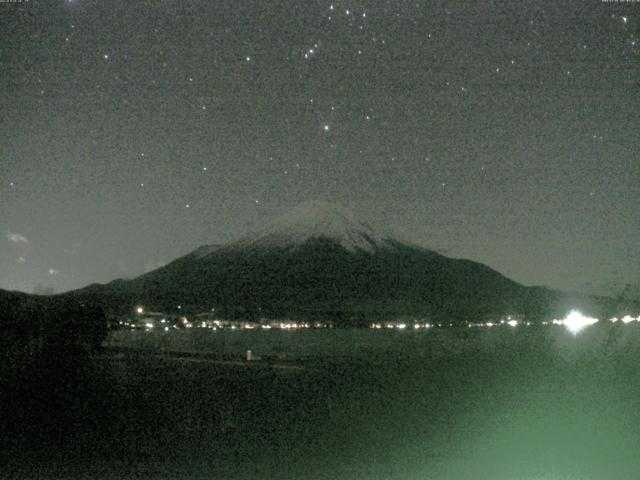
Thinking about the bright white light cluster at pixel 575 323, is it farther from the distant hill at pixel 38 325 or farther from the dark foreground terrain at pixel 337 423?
the dark foreground terrain at pixel 337 423

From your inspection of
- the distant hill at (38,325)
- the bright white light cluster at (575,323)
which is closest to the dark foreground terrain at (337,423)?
the distant hill at (38,325)

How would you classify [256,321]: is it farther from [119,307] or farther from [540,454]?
[540,454]

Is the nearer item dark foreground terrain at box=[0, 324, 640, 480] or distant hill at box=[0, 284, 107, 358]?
dark foreground terrain at box=[0, 324, 640, 480]

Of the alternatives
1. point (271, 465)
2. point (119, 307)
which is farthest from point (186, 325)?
point (271, 465)

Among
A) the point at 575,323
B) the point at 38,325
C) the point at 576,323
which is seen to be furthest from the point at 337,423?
the point at 575,323

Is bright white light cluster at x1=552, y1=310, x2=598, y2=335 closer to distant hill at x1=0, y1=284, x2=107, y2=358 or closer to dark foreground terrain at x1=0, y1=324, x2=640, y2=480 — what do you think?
distant hill at x1=0, y1=284, x2=107, y2=358

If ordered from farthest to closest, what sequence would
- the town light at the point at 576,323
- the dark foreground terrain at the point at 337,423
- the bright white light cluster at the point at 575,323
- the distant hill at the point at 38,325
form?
1. the bright white light cluster at the point at 575,323
2. the town light at the point at 576,323
3. the distant hill at the point at 38,325
4. the dark foreground terrain at the point at 337,423

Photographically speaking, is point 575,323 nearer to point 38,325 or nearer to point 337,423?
point 38,325

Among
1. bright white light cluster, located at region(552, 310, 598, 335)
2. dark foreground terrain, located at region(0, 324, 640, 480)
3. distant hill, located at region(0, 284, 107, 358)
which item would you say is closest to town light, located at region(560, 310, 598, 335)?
bright white light cluster, located at region(552, 310, 598, 335)
